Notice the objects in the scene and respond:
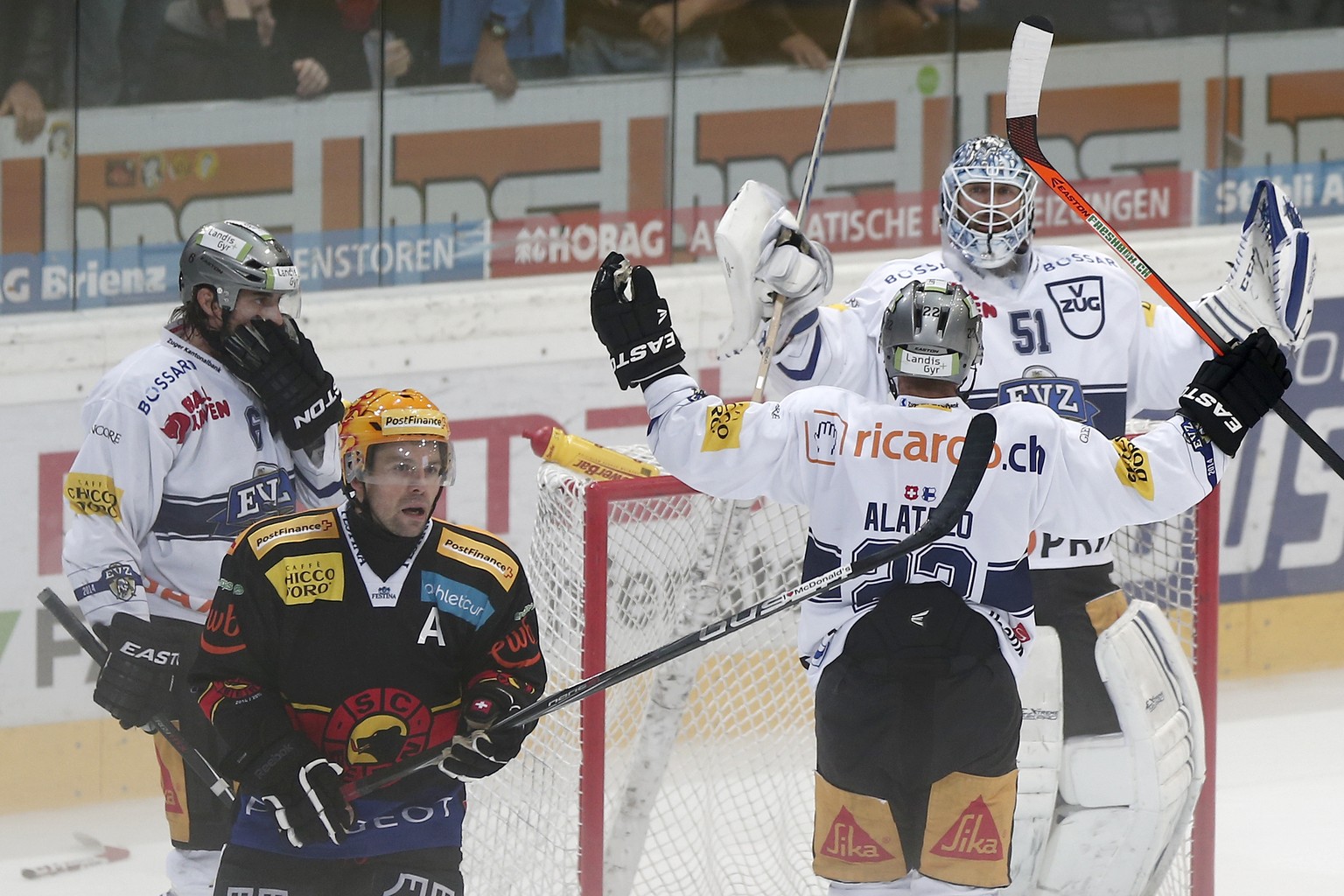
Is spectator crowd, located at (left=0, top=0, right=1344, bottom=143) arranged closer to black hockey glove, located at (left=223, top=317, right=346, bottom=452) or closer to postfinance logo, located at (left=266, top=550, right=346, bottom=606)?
black hockey glove, located at (left=223, top=317, right=346, bottom=452)

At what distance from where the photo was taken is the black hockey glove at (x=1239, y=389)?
2.96 meters

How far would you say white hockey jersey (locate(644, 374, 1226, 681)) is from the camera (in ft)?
9.71

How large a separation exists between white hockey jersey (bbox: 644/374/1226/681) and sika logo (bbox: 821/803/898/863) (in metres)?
0.34

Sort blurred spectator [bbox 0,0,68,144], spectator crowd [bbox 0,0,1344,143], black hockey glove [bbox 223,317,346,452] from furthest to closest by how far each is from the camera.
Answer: spectator crowd [bbox 0,0,1344,143] < blurred spectator [bbox 0,0,68,144] < black hockey glove [bbox 223,317,346,452]

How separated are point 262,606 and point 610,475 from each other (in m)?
1.31

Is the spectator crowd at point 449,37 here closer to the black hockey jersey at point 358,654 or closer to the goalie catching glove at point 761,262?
the goalie catching glove at point 761,262

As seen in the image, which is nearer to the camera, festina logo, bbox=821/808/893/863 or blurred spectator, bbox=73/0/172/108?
festina logo, bbox=821/808/893/863

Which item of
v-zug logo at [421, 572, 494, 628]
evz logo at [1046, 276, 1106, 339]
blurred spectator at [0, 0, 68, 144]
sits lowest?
v-zug logo at [421, 572, 494, 628]

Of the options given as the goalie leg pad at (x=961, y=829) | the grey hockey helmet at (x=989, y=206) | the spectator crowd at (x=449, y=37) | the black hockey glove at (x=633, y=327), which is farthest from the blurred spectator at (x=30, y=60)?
the goalie leg pad at (x=961, y=829)

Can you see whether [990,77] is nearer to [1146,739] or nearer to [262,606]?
[1146,739]

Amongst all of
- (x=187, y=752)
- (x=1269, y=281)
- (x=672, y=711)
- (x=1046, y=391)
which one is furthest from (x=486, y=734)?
(x=1269, y=281)

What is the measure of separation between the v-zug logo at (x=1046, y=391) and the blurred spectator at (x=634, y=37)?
93.1 inches

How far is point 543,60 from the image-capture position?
225 inches

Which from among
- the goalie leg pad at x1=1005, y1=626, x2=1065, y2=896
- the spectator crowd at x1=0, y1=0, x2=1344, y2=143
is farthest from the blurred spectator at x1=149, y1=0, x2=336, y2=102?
the goalie leg pad at x1=1005, y1=626, x2=1065, y2=896
